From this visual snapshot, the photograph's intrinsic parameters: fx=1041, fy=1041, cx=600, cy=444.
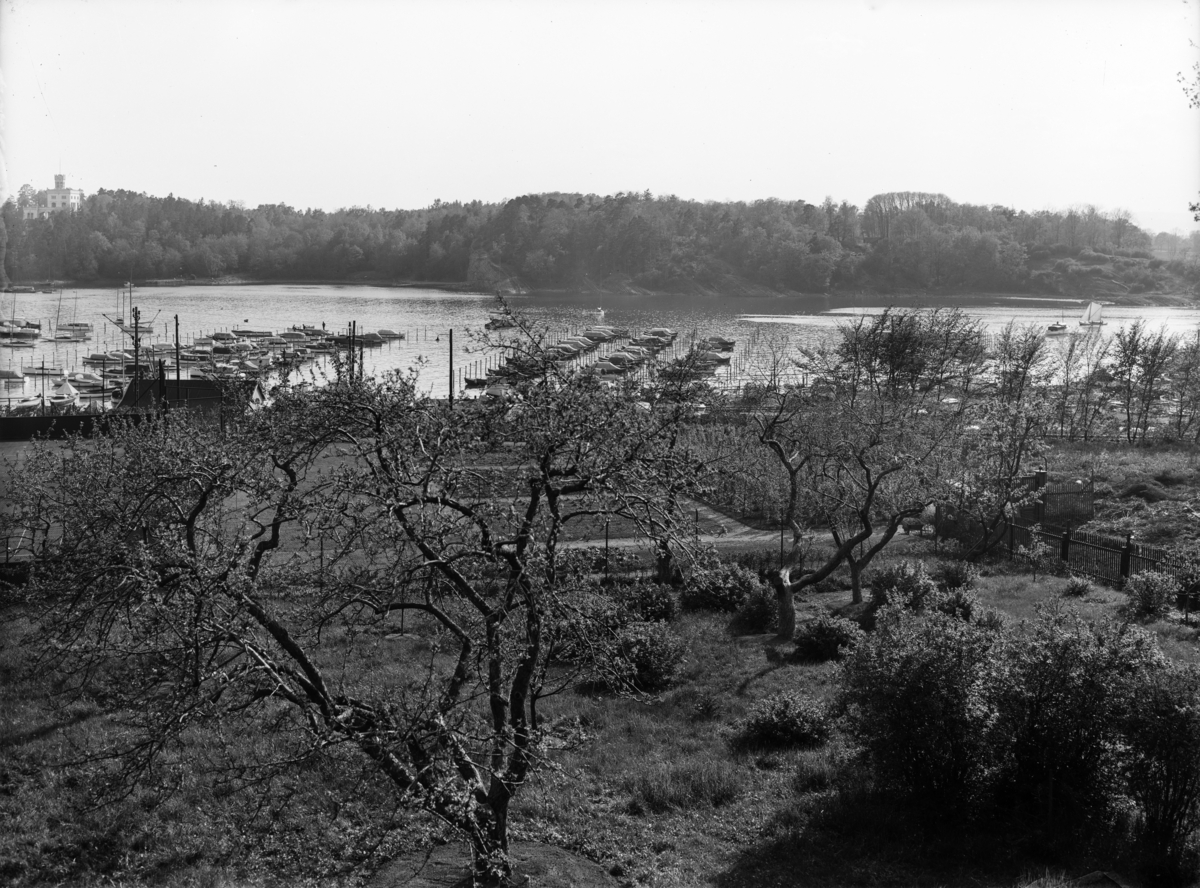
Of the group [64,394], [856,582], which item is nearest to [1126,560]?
[856,582]

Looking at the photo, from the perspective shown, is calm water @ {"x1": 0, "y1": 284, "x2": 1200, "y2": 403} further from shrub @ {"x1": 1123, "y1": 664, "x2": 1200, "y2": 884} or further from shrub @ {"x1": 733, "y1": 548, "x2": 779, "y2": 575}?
shrub @ {"x1": 1123, "y1": 664, "x2": 1200, "y2": 884}

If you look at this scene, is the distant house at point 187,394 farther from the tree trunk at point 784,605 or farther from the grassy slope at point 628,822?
the tree trunk at point 784,605

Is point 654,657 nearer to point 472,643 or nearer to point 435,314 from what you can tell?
point 472,643

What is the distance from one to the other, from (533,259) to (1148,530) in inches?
3259

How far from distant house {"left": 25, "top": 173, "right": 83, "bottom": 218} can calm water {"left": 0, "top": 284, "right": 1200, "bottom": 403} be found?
25.0 feet

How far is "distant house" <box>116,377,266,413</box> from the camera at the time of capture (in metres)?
13.6

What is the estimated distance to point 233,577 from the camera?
6.61 m

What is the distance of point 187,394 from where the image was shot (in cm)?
2930

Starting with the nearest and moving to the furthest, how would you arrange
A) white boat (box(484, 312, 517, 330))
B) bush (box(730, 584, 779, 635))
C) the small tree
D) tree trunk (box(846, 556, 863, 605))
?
the small tree → white boat (box(484, 312, 517, 330)) → bush (box(730, 584, 779, 635)) → tree trunk (box(846, 556, 863, 605))

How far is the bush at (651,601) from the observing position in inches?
544

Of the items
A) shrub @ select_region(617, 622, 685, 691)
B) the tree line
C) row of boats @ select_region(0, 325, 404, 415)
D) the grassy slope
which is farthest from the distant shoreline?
the tree line

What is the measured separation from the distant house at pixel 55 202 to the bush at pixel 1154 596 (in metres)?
88.0

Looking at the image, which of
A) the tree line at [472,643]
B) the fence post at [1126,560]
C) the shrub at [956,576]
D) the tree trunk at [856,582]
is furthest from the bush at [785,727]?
the fence post at [1126,560]

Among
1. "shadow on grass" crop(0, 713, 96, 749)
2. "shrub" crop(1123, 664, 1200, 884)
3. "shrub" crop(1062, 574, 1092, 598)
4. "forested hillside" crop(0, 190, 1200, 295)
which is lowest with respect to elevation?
"shadow on grass" crop(0, 713, 96, 749)
